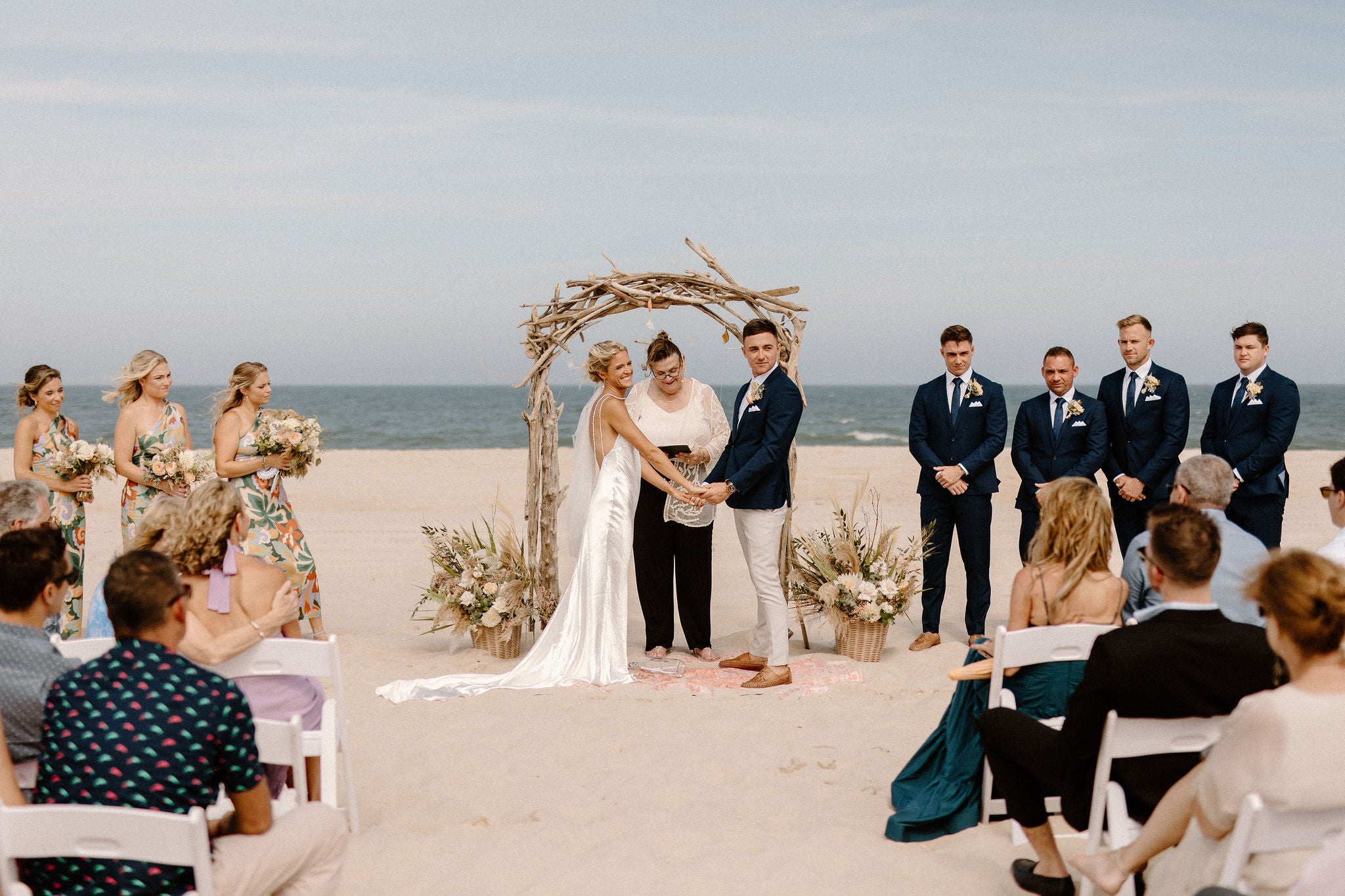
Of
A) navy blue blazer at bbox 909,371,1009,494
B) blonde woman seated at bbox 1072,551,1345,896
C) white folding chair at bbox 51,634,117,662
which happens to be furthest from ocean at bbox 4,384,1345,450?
blonde woman seated at bbox 1072,551,1345,896

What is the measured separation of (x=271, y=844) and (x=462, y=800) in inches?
71.2

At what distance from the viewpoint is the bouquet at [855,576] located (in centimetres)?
657

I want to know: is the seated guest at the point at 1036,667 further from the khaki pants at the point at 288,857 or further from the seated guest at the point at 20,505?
the seated guest at the point at 20,505

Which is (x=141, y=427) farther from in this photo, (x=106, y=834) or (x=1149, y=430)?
(x=1149, y=430)

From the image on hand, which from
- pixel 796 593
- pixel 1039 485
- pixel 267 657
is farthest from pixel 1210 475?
pixel 267 657

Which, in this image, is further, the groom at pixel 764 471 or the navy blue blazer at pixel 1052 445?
the navy blue blazer at pixel 1052 445

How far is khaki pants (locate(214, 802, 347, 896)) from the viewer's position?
8.58 ft

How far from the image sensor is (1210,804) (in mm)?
2467

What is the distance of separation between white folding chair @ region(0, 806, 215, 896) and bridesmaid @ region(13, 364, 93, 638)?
4.80 m

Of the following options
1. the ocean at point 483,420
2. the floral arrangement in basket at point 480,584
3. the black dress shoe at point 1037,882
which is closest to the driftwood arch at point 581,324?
the floral arrangement in basket at point 480,584

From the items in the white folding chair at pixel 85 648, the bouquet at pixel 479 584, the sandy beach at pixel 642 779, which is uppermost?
the white folding chair at pixel 85 648

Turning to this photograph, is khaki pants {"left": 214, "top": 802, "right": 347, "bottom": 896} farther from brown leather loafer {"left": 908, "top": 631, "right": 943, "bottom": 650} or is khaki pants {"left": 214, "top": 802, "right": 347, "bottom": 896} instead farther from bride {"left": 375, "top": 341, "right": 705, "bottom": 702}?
brown leather loafer {"left": 908, "top": 631, "right": 943, "bottom": 650}

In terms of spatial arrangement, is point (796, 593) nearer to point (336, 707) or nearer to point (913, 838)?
point (913, 838)

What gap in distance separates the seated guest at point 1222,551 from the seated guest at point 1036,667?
0.60ft
